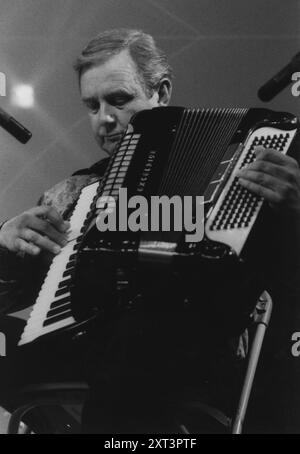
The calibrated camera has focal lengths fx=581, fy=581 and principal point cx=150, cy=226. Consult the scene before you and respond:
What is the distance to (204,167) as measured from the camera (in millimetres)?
1271

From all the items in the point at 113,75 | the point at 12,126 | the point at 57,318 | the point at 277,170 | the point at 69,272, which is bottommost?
the point at 57,318

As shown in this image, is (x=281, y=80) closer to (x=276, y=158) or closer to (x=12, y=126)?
(x=276, y=158)

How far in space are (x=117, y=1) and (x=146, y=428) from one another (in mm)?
1215

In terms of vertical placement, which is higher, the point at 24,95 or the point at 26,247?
the point at 24,95

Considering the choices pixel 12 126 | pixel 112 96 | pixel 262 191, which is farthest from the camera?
pixel 112 96

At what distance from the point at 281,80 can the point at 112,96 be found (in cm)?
49

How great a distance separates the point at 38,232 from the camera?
4.47 feet

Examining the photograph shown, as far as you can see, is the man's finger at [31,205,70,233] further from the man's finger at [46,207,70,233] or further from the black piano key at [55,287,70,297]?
the black piano key at [55,287,70,297]

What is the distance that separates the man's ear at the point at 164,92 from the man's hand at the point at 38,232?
0.58 metres

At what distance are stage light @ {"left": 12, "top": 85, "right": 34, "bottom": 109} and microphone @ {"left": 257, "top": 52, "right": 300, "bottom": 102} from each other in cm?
71

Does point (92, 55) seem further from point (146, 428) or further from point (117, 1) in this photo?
point (146, 428)

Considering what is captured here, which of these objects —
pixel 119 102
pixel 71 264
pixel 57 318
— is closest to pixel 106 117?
pixel 119 102

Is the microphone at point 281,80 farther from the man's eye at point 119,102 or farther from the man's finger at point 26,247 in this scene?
the man's finger at point 26,247

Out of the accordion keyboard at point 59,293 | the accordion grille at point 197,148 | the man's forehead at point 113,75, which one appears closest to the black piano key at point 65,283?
the accordion keyboard at point 59,293
